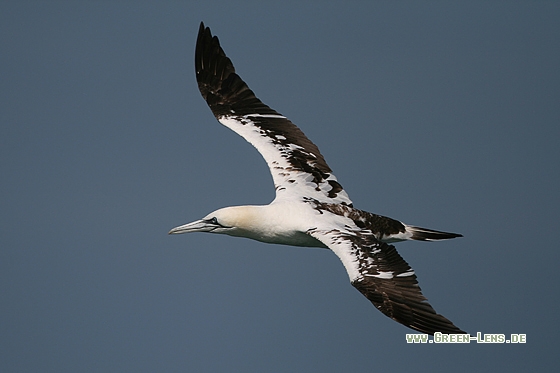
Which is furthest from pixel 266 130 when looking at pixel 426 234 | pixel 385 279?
pixel 385 279

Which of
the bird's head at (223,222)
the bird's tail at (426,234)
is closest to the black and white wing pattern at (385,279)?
the bird's head at (223,222)

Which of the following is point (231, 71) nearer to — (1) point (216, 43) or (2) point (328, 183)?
(1) point (216, 43)

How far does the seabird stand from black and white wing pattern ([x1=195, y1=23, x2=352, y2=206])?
18 millimetres

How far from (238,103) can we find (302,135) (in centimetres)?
161

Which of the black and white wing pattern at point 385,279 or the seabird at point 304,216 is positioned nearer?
the black and white wing pattern at point 385,279

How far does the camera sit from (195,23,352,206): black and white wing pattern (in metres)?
16.5

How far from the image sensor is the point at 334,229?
15.0m

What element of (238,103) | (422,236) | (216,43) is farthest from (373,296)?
(216,43)

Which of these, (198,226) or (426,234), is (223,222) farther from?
(426,234)

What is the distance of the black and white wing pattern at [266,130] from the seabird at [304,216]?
18 millimetres

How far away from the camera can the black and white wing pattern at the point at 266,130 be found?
648 inches

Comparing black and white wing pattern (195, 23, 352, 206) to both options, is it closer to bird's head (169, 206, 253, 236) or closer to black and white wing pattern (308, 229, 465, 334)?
bird's head (169, 206, 253, 236)

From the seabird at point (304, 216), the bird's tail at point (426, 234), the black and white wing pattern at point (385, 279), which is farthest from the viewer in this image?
the bird's tail at point (426, 234)

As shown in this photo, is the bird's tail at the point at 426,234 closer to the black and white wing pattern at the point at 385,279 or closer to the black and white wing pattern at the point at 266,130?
the black and white wing pattern at the point at 266,130
